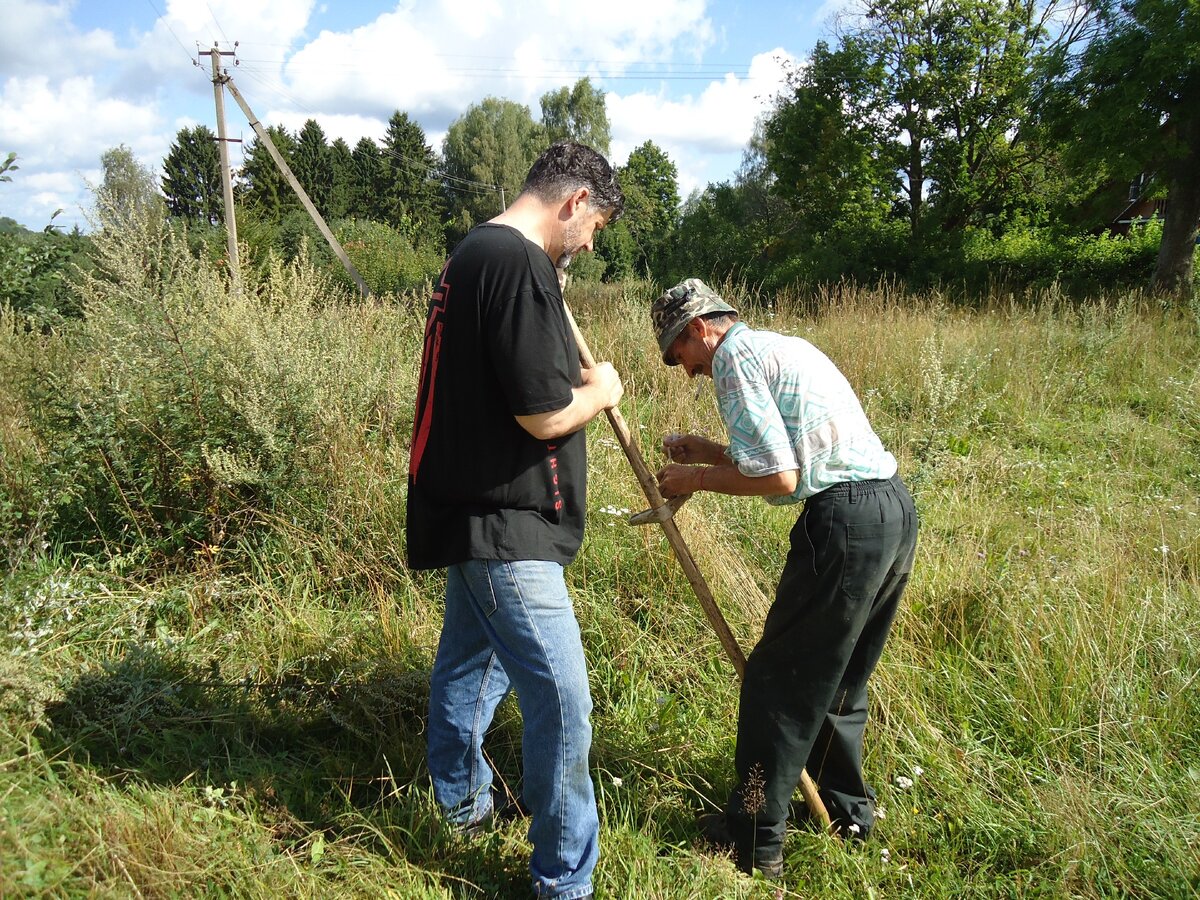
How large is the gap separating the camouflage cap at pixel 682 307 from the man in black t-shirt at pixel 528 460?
28 centimetres

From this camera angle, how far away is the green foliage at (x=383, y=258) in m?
21.5

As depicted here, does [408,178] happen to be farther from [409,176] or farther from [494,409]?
[494,409]

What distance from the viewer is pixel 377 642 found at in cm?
316

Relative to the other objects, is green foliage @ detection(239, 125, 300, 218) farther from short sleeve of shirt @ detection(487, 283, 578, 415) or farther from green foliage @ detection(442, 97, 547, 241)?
short sleeve of shirt @ detection(487, 283, 578, 415)

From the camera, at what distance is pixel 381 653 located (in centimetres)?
312

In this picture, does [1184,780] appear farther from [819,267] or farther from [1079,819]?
[819,267]

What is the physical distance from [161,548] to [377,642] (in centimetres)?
136

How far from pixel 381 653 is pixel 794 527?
1.82m

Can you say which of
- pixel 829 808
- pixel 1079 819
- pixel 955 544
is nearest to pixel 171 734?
pixel 829 808

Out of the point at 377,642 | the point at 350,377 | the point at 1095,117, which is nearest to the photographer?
the point at 377,642

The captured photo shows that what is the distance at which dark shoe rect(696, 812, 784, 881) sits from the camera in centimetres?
233

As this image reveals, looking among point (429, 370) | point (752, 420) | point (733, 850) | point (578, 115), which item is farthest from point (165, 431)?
point (578, 115)

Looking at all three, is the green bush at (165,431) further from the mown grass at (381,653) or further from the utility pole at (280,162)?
the utility pole at (280,162)

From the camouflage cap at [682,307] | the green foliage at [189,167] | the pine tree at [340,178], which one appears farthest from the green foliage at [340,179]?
the camouflage cap at [682,307]
